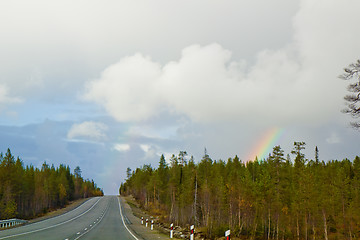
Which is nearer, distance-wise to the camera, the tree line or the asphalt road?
the asphalt road

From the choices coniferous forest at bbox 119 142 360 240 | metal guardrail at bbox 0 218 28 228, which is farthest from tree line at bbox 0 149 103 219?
coniferous forest at bbox 119 142 360 240

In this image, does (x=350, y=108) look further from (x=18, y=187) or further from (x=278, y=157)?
(x=18, y=187)

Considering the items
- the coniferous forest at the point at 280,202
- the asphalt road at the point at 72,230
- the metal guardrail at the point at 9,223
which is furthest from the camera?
the coniferous forest at the point at 280,202

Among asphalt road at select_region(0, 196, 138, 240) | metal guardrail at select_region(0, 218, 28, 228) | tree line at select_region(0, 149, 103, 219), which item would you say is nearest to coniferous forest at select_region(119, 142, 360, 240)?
asphalt road at select_region(0, 196, 138, 240)

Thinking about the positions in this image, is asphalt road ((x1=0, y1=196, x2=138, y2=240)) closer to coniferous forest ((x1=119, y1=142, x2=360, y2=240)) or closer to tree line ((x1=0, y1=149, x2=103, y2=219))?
coniferous forest ((x1=119, y1=142, x2=360, y2=240))

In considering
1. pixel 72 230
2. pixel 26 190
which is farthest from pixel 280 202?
pixel 26 190

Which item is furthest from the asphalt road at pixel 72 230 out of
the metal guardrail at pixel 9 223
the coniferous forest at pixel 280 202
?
the coniferous forest at pixel 280 202

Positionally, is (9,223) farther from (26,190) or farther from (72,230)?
(26,190)

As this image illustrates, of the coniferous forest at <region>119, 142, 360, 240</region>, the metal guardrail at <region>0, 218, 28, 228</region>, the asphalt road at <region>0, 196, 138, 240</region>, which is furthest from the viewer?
the coniferous forest at <region>119, 142, 360, 240</region>

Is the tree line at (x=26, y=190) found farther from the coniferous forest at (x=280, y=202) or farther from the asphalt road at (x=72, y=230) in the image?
the coniferous forest at (x=280, y=202)

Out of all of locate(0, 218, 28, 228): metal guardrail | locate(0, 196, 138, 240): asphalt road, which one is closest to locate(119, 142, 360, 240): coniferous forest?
locate(0, 196, 138, 240): asphalt road

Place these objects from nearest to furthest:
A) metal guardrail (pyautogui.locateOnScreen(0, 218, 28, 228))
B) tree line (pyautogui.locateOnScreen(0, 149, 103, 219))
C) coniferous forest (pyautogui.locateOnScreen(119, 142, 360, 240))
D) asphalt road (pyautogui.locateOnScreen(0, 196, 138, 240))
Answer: asphalt road (pyautogui.locateOnScreen(0, 196, 138, 240)) < metal guardrail (pyautogui.locateOnScreen(0, 218, 28, 228)) < coniferous forest (pyautogui.locateOnScreen(119, 142, 360, 240)) < tree line (pyautogui.locateOnScreen(0, 149, 103, 219))

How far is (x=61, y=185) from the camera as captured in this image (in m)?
126

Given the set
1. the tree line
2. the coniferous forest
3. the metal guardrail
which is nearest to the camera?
the metal guardrail
